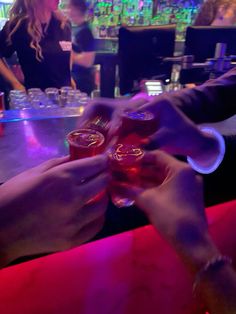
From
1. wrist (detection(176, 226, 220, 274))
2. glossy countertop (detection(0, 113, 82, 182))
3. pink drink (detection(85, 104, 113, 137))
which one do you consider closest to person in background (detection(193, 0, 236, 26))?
glossy countertop (detection(0, 113, 82, 182))

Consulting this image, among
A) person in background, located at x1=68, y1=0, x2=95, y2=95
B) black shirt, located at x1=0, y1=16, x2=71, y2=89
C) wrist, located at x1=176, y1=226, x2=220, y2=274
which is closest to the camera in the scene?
wrist, located at x1=176, y1=226, x2=220, y2=274

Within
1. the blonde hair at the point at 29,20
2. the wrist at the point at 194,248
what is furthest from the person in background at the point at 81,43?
the wrist at the point at 194,248

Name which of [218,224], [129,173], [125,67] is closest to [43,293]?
[129,173]

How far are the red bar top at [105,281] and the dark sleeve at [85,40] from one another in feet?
8.47

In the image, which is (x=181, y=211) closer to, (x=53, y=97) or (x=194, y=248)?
(x=194, y=248)

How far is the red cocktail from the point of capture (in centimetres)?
71

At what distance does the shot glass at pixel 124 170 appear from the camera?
694mm

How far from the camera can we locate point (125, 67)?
182cm

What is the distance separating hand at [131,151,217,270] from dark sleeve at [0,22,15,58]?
2.33 metres

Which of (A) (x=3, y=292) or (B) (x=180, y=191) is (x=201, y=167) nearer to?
(B) (x=180, y=191)

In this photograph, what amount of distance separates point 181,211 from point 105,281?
1.56 ft

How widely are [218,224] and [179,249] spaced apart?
674mm

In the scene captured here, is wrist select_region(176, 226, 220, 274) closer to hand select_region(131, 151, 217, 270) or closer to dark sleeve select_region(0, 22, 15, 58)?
hand select_region(131, 151, 217, 270)

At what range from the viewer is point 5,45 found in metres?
2.53
